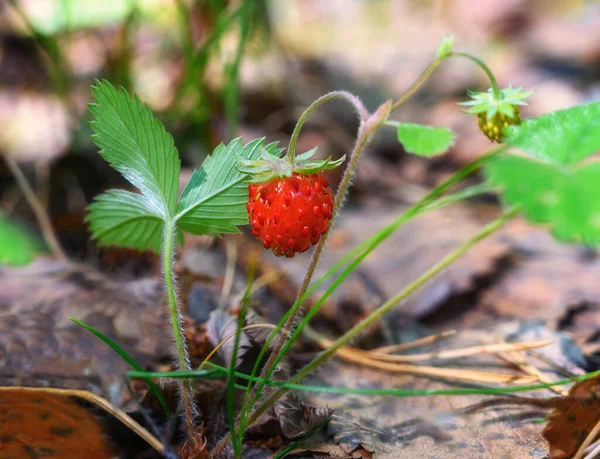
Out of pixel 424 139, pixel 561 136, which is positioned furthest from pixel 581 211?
pixel 424 139

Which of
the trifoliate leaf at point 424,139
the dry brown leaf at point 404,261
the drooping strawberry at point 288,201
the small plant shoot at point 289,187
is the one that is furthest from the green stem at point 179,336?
the dry brown leaf at point 404,261

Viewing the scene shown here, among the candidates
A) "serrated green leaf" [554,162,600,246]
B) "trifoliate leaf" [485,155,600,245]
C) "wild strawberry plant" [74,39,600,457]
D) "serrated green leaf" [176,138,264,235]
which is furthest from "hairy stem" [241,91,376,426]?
"serrated green leaf" [554,162,600,246]

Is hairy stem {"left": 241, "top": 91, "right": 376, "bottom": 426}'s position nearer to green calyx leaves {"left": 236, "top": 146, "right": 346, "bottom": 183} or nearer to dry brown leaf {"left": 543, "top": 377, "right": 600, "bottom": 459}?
green calyx leaves {"left": 236, "top": 146, "right": 346, "bottom": 183}

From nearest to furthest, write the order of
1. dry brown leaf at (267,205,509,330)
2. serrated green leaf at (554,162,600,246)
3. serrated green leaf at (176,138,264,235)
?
serrated green leaf at (554,162,600,246) → serrated green leaf at (176,138,264,235) → dry brown leaf at (267,205,509,330)

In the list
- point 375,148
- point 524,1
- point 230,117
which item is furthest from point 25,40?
point 524,1

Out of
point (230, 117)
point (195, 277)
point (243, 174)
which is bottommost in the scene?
point (195, 277)

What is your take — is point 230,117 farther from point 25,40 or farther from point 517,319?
point 25,40
